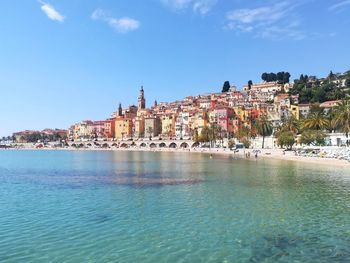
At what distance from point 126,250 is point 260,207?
1024 cm

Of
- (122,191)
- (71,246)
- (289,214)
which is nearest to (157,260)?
(71,246)

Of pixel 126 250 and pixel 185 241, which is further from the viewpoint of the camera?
pixel 185 241

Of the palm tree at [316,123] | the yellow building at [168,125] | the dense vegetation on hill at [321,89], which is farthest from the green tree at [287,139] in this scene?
the yellow building at [168,125]

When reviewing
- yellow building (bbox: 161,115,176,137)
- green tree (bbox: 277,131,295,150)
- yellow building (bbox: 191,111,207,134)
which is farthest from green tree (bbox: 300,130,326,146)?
yellow building (bbox: 161,115,176,137)

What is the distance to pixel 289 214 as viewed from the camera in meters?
20.0

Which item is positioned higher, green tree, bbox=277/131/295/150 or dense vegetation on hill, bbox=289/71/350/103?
dense vegetation on hill, bbox=289/71/350/103

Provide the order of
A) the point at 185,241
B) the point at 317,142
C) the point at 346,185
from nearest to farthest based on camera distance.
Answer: the point at 185,241, the point at 346,185, the point at 317,142

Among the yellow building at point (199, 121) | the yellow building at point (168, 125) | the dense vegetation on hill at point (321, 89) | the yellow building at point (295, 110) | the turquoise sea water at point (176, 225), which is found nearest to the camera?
the turquoise sea water at point (176, 225)

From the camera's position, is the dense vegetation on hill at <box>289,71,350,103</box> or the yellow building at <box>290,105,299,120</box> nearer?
the yellow building at <box>290,105,299,120</box>

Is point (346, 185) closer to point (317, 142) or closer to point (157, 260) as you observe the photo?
point (157, 260)

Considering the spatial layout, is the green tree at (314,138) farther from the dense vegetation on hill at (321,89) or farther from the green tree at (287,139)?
the dense vegetation on hill at (321,89)

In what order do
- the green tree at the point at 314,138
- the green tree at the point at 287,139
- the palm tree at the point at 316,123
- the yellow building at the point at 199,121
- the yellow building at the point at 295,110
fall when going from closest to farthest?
the green tree at the point at 314,138 < the green tree at the point at 287,139 < the palm tree at the point at 316,123 < the yellow building at the point at 295,110 < the yellow building at the point at 199,121

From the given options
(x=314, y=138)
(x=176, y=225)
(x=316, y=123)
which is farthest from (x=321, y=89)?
(x=176, y=225)

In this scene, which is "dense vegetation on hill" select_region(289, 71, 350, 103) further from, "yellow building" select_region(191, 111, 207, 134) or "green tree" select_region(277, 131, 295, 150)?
"green tree" select_region(277, 131, 295, 150)
